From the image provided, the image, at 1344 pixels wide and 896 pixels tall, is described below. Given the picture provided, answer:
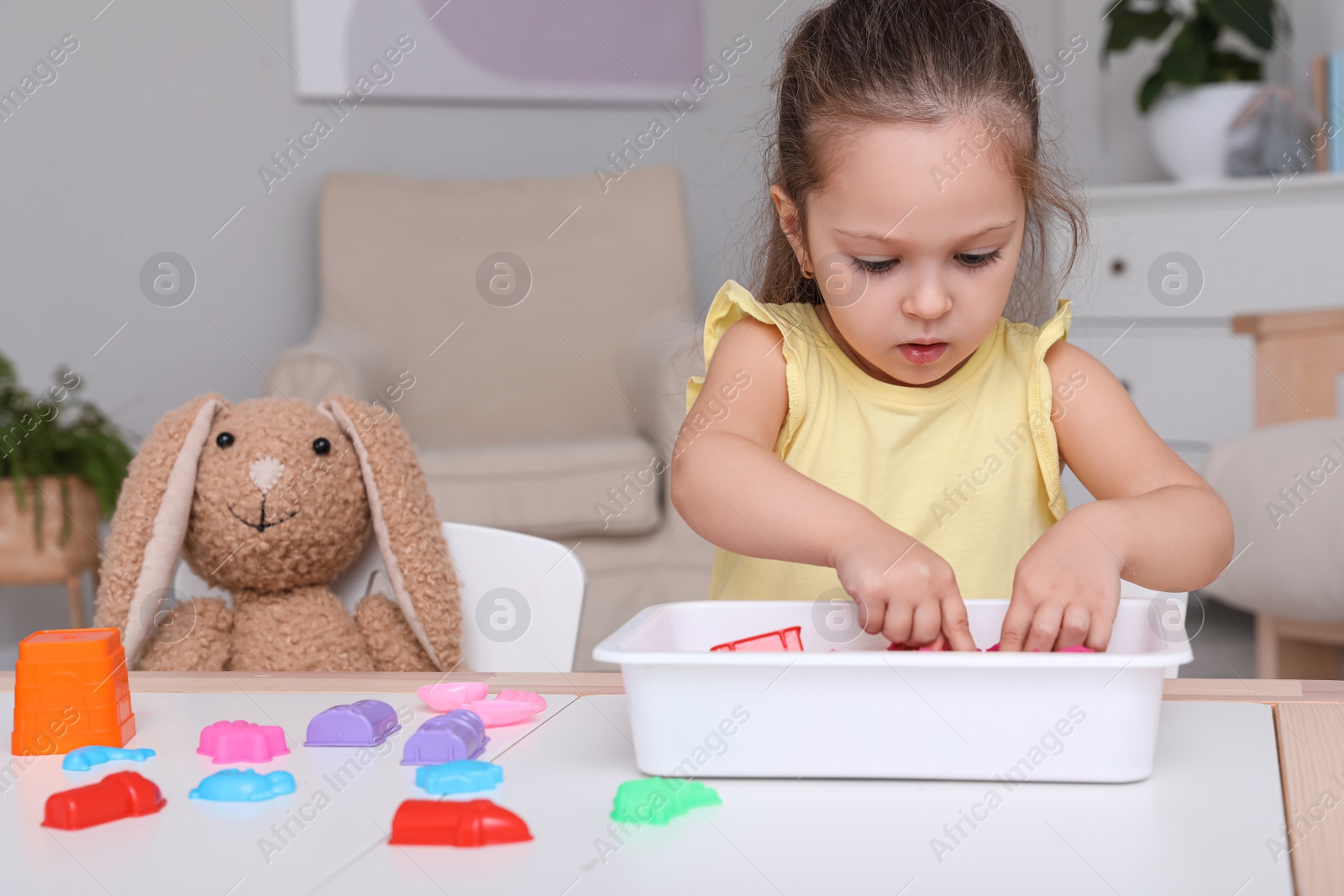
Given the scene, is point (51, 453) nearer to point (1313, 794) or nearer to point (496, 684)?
point (496, 684)

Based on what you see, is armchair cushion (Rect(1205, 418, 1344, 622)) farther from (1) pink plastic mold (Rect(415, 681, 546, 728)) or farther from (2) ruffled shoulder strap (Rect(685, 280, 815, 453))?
(1) pink plastic mold (Rect(415, 681, 546, 728))

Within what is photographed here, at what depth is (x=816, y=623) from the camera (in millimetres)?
567

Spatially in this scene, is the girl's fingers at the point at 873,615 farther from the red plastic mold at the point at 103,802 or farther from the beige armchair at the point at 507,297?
the beige armchair at the point at 507,297

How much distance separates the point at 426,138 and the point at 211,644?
74.7 inches

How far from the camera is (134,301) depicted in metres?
2.29

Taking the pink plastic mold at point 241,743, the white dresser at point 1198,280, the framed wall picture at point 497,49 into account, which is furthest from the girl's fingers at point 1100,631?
the framed wall picture at point 497,49

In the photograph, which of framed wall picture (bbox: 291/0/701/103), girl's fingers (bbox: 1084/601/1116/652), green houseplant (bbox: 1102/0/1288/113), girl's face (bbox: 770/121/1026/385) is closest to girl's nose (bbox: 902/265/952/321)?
girl's face (bbox: 770/121/1026/385)

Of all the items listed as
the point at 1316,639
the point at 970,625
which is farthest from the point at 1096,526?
the point at 1316,639

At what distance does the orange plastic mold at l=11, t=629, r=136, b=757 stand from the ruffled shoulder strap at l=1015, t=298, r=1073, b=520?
0.58 metres

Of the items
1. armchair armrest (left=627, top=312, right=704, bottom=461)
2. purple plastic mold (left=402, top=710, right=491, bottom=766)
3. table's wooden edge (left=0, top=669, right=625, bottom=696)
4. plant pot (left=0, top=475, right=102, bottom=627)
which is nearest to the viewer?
purple plastic mold (left=402, top=710, right=491, bottom=766)

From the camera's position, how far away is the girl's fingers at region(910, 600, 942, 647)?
0.51 meters

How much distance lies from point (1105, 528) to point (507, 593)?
18.8 inches

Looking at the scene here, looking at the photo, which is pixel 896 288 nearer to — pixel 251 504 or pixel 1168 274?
pixel 251 504

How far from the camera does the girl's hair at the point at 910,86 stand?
0.73 m
